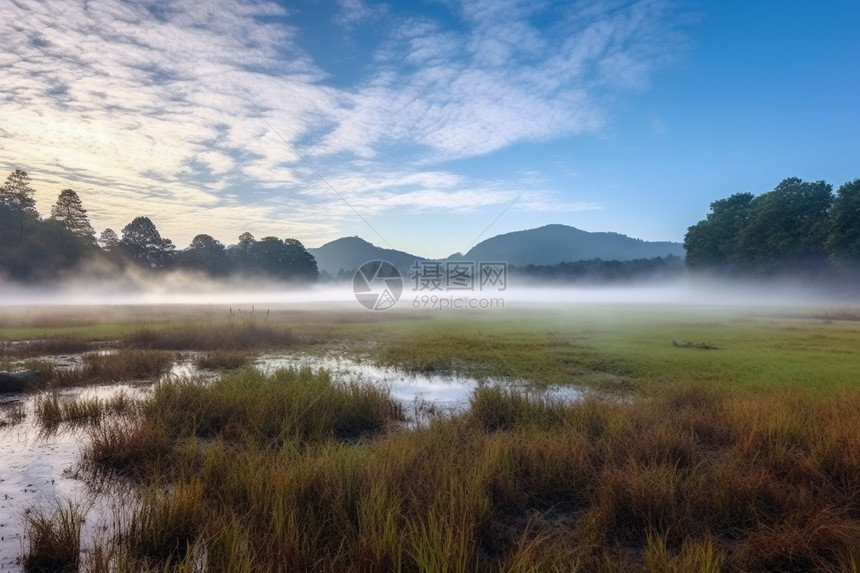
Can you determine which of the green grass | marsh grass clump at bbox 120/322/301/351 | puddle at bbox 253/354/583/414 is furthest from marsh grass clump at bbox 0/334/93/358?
the green grass

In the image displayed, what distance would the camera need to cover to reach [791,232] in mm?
55094

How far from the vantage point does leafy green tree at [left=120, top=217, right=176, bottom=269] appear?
7500 centimetres

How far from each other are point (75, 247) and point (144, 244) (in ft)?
52.6

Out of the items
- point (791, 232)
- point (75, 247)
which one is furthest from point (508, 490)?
point (75, 247)

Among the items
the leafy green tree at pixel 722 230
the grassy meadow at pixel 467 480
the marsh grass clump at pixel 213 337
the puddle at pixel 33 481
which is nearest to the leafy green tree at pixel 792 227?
the leafy green tree at pixel 722 230

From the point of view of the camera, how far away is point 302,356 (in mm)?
18344

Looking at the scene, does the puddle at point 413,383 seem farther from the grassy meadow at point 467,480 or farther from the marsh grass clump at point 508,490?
the marsh grass clump at point 508,490

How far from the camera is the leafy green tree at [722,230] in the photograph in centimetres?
6775

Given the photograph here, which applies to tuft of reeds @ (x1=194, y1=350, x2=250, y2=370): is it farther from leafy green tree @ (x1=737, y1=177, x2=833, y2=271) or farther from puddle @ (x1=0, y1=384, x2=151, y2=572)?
leafy green tree @ (x1=737, y1=177, x2=833, y2=271)

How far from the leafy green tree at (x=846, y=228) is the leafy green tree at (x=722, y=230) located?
17.8 m

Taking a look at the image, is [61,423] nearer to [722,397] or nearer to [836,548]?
[836,548]

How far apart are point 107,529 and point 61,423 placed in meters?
5.79

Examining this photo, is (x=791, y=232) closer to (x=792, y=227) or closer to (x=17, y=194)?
(x=792, y=227)

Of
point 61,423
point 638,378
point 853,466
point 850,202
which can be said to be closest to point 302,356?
point 61,423
